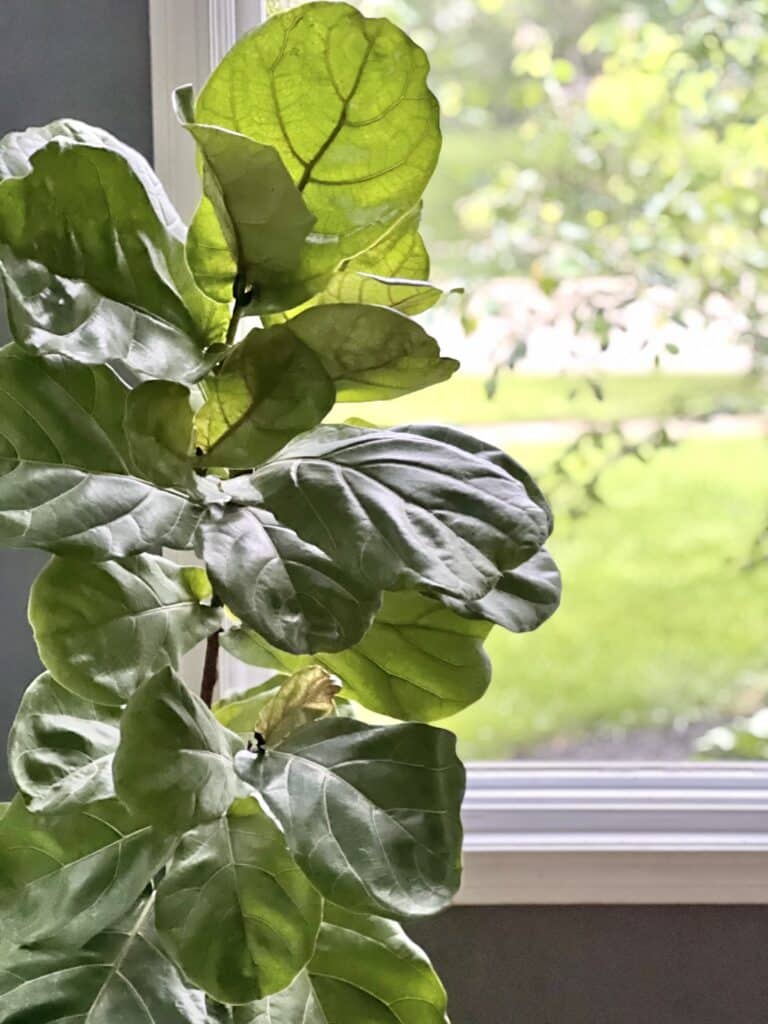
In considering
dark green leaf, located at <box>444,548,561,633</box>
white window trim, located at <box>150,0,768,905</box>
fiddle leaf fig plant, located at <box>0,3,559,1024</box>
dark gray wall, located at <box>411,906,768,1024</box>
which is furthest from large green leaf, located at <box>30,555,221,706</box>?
dark gray wall, located at <box>411,906,768,1024</box>

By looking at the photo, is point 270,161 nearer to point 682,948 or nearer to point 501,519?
point 501,519

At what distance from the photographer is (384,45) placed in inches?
25.3

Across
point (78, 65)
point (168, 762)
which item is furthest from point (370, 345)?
point (78, 65)

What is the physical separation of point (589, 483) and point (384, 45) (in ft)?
2.55

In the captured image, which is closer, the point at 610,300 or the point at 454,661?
the point at 454,661

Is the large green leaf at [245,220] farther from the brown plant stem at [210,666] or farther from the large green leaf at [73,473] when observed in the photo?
the brown plant stem at [210,666]

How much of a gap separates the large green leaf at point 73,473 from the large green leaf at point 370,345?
119mm

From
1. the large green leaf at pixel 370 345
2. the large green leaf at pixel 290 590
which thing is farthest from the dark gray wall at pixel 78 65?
the large green leaf at pixel 290 590

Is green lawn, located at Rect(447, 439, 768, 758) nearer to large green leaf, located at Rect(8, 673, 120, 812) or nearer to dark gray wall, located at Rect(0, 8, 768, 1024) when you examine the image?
dark gray wall, located at Rect(0, 8, 768, 1024)

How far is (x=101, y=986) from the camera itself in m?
0.70

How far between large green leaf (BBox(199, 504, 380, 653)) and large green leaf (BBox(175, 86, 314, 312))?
16 centimetres

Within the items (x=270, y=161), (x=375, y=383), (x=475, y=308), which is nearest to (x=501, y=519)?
(x=375, y=383)

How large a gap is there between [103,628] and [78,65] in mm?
645

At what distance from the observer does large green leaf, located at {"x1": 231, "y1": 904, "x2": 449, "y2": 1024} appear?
0.76 meters
